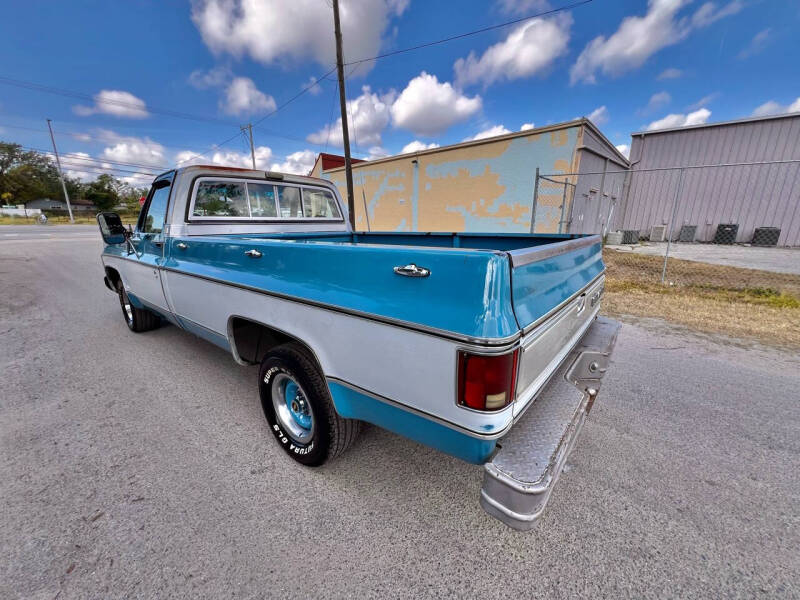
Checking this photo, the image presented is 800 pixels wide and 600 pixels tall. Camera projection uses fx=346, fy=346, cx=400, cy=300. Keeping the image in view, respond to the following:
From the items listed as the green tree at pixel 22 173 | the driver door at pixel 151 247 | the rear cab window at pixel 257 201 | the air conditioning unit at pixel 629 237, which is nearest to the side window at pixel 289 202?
the rear cab window at pixel 257 201

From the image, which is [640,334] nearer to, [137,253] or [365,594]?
[365,594]

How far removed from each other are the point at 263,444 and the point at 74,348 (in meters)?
3.48

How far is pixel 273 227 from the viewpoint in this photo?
375cm

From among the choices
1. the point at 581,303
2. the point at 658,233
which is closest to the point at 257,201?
the point at 581,303

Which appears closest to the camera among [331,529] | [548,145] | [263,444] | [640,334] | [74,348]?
[331,529]

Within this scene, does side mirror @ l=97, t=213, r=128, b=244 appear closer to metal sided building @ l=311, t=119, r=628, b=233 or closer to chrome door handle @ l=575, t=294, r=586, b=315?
chrome door handle @ l=575, t=294, r=586, b=315

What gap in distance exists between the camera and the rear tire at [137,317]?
4.56 meters

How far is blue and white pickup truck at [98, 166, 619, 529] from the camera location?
1.33m

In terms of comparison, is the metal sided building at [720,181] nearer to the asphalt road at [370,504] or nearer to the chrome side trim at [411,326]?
the asphalt road at [370,504]

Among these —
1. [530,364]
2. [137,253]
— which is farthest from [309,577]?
[137,253]

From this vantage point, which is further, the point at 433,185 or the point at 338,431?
the point at 433,185

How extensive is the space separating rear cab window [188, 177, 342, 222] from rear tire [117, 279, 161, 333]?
6.68ft

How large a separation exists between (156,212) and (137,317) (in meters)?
1.74

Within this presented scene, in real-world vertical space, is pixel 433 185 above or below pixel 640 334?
above
